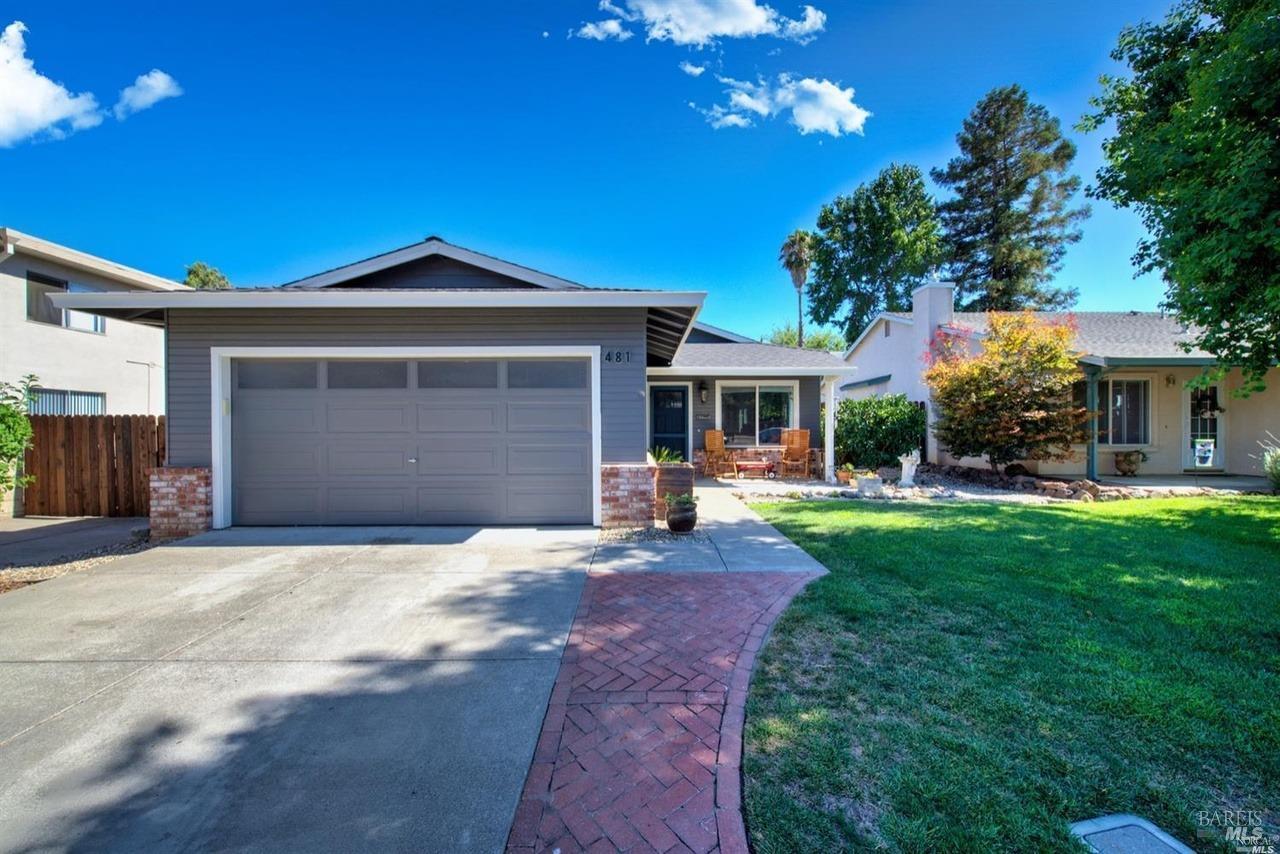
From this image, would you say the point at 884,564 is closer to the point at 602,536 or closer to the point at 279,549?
the point at 602,536

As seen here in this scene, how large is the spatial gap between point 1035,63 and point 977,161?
21958 millimetres

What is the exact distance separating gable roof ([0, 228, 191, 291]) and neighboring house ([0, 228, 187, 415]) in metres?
0.02

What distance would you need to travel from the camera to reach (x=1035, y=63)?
12.6 m

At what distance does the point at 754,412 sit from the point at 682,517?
755 cm

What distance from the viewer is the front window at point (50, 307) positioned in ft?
35.3

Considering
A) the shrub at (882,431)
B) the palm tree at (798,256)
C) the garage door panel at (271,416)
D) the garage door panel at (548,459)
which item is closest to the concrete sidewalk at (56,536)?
the garage door panel at (271,416)

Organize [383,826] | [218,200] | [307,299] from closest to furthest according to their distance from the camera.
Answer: [383,826]
[307,299]
[218,200]

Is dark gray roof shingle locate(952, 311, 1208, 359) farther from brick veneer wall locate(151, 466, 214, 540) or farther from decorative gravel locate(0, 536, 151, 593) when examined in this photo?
decorative gravel locate(0, 536, 151, 593)

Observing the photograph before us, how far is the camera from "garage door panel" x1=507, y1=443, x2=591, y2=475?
7430 mm

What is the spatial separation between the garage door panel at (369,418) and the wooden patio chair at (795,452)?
29.7ft

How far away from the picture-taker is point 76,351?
11562 mm

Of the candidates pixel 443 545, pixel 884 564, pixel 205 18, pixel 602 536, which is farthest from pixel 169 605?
pixel 205 18

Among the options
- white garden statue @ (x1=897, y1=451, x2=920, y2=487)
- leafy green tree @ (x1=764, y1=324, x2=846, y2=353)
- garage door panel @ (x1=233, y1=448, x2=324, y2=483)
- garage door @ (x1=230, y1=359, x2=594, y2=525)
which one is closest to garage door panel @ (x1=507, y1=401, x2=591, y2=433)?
garage door @ (x1=230, y1=359, x2=594, y2=525)

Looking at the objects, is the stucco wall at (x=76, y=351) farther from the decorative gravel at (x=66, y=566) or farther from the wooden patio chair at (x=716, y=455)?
the wooden patio chair at (x=716, y=455)
